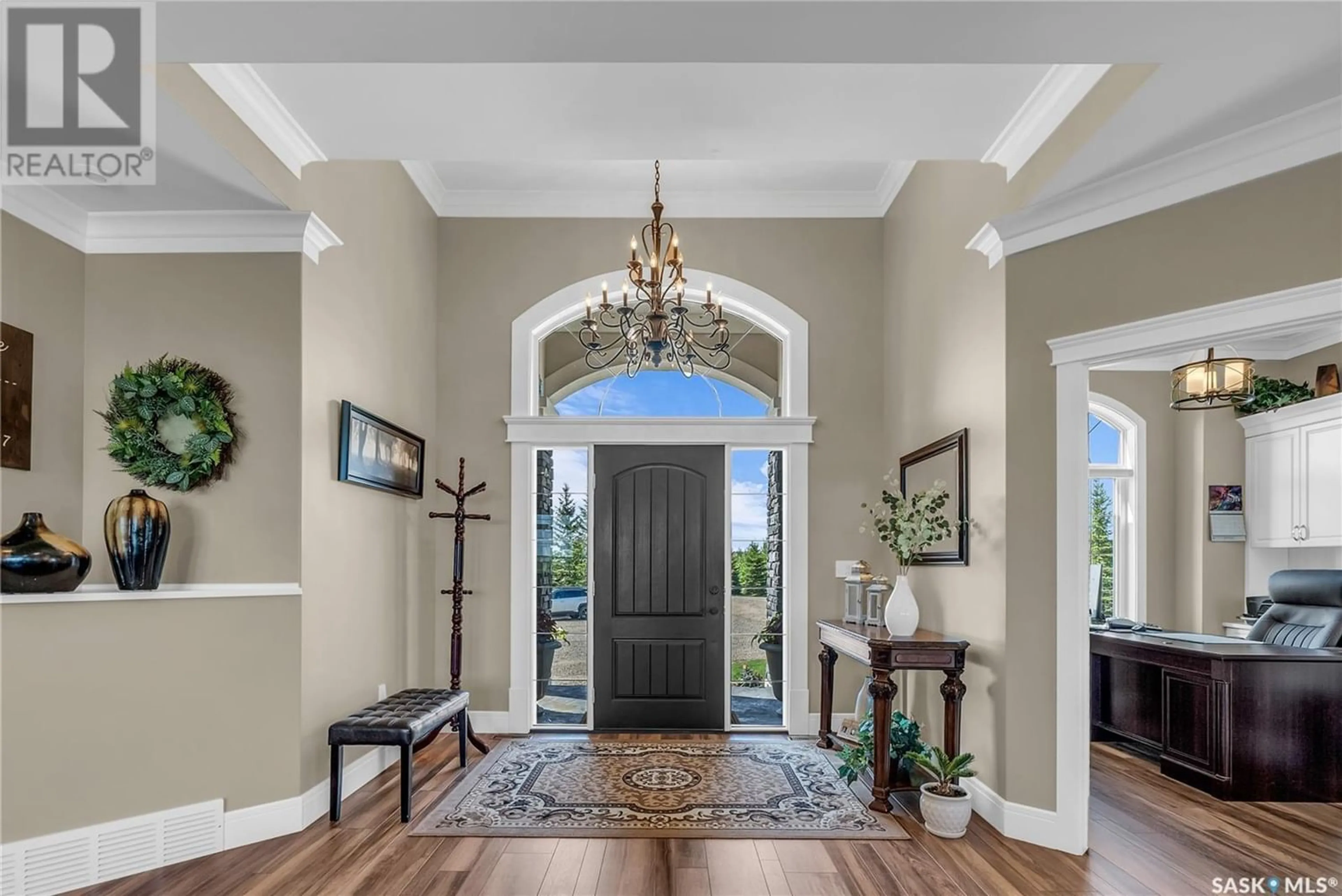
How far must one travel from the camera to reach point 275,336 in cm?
398

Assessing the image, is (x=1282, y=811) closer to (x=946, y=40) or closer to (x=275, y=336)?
(x=946, y=40)

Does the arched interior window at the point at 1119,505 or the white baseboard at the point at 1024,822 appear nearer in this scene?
the white baseboard at the point at 1024,822

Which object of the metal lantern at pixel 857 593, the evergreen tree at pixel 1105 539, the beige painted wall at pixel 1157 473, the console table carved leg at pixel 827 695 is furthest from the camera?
the evergreen tree at pixel 1105 539

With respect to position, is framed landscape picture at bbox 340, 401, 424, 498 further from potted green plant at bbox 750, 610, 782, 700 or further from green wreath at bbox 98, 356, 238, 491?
potted green plant at bbox 750, 610, 782, 700

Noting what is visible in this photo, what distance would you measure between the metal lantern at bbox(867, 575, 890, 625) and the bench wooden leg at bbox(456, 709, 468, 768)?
7.87ft

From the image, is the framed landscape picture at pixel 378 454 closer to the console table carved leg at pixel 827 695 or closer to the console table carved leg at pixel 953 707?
the console table carved leg at pixel 827 695

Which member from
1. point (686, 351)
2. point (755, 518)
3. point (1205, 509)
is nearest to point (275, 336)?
point (686, 351)

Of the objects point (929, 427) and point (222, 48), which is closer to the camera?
point (222, 48)

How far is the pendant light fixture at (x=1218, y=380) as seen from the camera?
17.8ft

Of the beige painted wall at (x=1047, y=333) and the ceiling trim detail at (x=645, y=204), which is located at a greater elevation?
the ceiling trim detail at (x=645, y=204)

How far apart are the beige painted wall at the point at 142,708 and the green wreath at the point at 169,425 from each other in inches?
22.6

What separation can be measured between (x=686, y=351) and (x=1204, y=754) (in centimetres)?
357

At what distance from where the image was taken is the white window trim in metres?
6.07

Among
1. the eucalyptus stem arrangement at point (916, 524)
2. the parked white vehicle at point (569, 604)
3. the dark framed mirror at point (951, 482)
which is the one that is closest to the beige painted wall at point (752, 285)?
the parked white vehicle at point (569, 604)
